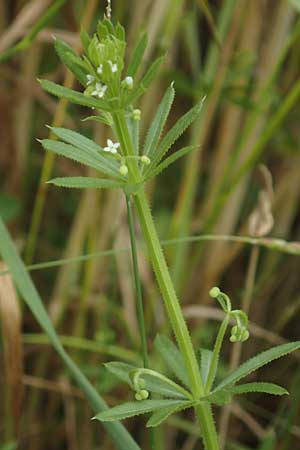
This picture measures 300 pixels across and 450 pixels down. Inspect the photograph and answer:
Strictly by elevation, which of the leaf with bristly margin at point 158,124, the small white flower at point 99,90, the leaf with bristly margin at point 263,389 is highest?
the small white flower at point 99,90

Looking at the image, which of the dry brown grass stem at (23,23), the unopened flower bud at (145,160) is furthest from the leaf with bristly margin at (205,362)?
the dry brown grass stem at (23,23)

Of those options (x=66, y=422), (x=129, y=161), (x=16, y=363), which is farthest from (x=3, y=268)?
(x=129, y=161)

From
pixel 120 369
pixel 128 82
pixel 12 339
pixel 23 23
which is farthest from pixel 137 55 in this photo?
pixel 23 23

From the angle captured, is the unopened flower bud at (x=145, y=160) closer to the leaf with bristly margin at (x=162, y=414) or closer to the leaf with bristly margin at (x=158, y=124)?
the leaf with bristly margin at (x=158, y=124)

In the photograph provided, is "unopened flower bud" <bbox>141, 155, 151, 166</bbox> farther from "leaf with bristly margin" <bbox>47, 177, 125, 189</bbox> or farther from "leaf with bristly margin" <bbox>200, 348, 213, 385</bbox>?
"leaf with bristly margin" <bbox>200, 348, 213, 385</bbox>

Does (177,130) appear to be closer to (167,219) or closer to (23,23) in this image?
(23,23)

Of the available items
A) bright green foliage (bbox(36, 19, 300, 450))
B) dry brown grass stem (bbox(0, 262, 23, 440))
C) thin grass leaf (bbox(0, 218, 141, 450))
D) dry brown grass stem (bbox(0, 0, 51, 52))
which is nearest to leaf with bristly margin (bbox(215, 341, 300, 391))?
bright green foliage (bbox(36, 19, 300, 450))
